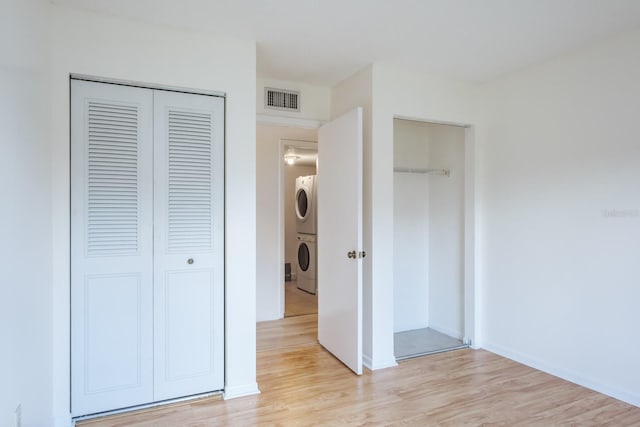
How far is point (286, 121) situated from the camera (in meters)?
3.48

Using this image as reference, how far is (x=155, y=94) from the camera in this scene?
2.49 metres

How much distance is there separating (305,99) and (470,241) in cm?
205

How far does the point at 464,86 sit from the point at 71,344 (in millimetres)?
3655

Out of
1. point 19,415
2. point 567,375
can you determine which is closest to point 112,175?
point 19,415

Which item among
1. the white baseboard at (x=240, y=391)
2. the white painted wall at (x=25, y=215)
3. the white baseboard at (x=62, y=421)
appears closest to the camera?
the white painted wall at (x=25, y=215)

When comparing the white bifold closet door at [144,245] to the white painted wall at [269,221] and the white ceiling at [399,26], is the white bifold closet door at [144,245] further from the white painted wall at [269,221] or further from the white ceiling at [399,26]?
the white painted wall at [269,221]

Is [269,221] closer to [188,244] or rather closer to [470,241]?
[188,244]

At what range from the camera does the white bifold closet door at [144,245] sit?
2318mm

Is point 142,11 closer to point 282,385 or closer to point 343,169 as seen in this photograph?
point 343,169

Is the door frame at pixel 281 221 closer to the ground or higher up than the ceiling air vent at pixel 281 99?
closer to the ground

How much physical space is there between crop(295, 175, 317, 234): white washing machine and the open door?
2.43 m

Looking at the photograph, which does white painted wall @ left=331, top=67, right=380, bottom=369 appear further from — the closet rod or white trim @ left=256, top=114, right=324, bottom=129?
the closet rod

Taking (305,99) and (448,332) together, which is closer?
(305,99)

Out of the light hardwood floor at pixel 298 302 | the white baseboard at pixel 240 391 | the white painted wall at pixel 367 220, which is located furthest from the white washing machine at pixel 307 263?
the white baseboard at pixel 240 391
